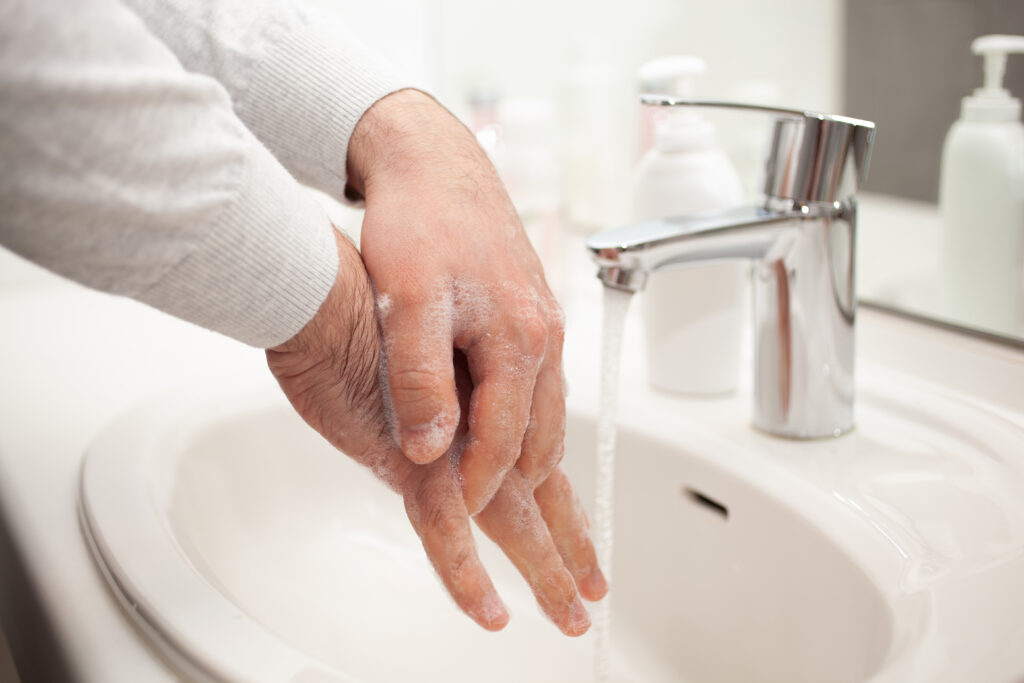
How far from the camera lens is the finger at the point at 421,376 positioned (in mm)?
369

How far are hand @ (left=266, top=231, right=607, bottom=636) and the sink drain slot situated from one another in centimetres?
13

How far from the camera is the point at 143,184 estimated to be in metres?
0.29

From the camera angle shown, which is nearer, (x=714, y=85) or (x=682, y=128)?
(x=682, y=128)

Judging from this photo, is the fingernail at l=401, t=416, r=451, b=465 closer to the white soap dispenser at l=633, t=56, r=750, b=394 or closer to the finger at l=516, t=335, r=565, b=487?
the finger at l=516, t=335, r=565, b=487

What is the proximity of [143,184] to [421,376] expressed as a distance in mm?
130

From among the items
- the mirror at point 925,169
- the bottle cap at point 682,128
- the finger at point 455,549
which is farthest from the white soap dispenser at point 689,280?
the finger at point 455,549

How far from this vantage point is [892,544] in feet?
1.36

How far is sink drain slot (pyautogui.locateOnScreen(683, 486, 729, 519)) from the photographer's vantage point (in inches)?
20.6

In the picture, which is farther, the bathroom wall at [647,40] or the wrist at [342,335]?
the bathroom wall at [647,40]

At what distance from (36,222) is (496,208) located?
20 cm

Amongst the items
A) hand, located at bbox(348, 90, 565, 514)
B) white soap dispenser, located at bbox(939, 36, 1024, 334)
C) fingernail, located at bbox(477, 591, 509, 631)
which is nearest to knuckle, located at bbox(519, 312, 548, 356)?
hand, located at bbox(348, 90, 565, 514)

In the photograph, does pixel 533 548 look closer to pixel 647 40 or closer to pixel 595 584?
pixel 595 584

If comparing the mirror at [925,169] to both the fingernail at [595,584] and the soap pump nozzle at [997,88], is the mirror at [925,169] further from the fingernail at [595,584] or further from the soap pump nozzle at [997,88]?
the fingernail at [595,584]

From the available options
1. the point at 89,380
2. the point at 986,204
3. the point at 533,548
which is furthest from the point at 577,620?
the point at 89,380
